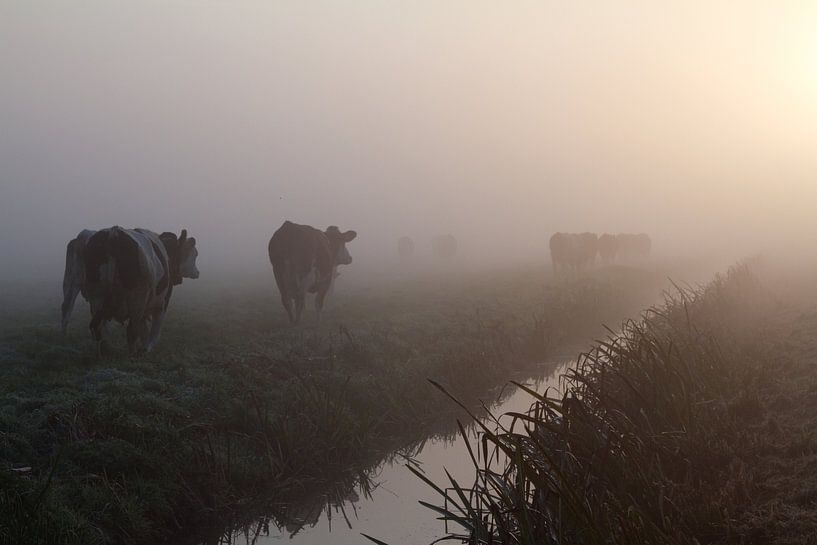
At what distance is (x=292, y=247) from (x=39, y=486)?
990 centimetres

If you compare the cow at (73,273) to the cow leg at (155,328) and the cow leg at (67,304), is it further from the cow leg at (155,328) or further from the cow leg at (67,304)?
the cow leg at (155,328)

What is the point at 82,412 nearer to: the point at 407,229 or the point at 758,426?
the point at 758,426

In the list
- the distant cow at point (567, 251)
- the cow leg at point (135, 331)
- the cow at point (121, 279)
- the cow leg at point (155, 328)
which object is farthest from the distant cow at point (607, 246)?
the cow at point (121, 279)

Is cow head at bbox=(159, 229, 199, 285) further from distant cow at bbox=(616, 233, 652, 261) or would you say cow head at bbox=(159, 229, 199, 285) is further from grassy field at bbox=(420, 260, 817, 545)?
distant cow at bbox=(616, 233, 652, 261)

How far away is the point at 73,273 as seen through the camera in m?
12.4

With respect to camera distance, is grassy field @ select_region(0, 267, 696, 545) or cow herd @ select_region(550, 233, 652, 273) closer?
grassy field @ select_region(0, 267, 696, 545)

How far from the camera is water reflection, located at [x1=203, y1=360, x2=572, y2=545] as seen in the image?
6168 mm

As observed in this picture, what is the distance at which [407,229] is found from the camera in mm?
115188

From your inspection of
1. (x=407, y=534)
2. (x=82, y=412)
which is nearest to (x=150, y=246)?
(x=82, y=412)

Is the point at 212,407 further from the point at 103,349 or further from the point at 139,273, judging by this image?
the point at 103,349

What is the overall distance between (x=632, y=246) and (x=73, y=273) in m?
44.2

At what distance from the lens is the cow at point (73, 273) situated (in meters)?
11.3

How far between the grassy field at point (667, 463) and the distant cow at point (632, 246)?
40467 millimetres

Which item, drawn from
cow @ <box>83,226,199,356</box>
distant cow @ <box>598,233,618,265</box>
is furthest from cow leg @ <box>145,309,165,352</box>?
distant cow @ <box>598,233,618,265</box>
